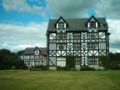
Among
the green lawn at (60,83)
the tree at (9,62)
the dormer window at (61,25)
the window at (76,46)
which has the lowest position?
the green lawn at (60,83)

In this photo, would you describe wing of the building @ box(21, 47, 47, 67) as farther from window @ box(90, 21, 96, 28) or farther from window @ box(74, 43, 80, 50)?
window @ box(90, 21, 96, 28)

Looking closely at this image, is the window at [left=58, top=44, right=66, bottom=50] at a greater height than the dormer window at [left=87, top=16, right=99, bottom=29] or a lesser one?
lesser

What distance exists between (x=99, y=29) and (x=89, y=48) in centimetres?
439

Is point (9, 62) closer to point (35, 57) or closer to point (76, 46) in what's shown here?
point (76, 46)

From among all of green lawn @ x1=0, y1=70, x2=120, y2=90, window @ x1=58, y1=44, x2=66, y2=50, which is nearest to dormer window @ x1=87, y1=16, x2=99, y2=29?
window @ x1=58, y1=44, x2=66, y2=50

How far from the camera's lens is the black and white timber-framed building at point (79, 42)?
172ft

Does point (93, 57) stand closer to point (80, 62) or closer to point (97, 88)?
point (80, 62)

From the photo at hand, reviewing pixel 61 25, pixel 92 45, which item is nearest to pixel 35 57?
pixel 61 25

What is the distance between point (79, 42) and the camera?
5319cm

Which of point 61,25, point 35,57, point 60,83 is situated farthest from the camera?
point 35,57

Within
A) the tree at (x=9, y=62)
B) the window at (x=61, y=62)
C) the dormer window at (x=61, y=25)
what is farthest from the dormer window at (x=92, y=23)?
the tree at (x=9, y=62)

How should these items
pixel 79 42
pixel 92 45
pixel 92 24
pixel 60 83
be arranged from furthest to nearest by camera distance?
pixel 92 24
pixel 79 42
pixel 92 45
pixel 60 83

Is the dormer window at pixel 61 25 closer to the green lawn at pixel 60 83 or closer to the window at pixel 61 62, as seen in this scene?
the window at pixel 61 62

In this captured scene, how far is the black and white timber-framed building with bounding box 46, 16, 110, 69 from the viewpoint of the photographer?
52.5 metres
